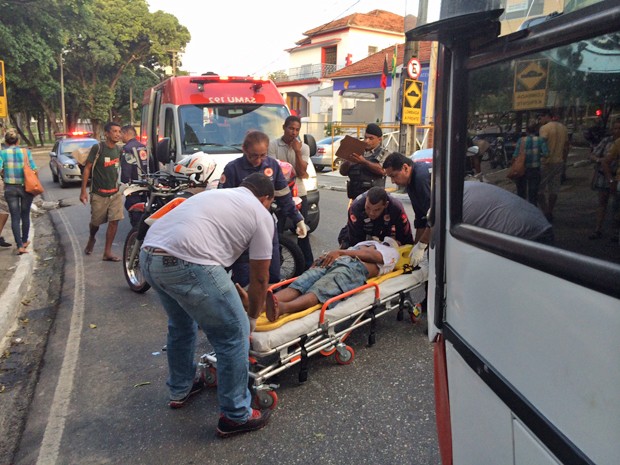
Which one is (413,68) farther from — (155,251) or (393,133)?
(155,251)

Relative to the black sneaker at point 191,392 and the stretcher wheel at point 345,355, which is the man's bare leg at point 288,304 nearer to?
the stretcher wheel at point 345,355

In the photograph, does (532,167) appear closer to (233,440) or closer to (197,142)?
(233,440)

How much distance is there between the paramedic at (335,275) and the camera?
390cm

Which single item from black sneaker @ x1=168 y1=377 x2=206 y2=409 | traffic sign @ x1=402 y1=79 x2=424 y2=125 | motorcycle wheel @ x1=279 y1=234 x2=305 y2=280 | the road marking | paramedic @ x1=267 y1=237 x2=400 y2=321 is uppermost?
traffic sign @ x1=402 y1=79 x2=424 y2=125

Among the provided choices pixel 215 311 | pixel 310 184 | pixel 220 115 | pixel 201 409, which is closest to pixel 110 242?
pixel 220 115

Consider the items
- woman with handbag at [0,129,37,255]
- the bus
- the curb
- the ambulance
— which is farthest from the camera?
the ambulance

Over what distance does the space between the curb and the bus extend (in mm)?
4292

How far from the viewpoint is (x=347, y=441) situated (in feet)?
9.95

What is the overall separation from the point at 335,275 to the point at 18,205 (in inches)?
213

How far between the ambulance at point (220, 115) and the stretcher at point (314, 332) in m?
3.24

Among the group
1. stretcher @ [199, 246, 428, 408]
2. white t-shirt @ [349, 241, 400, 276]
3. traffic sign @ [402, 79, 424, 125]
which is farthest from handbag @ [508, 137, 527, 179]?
traffic sign @ [402, 79, 424, 125]

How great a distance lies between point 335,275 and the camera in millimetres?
4223

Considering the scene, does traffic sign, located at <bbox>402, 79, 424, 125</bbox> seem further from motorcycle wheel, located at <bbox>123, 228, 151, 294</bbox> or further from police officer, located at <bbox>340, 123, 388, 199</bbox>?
motorcycle wheel, located at <bbox>123, 228, 151, 294</bbox>

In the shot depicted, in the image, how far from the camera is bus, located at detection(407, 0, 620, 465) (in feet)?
3.70
